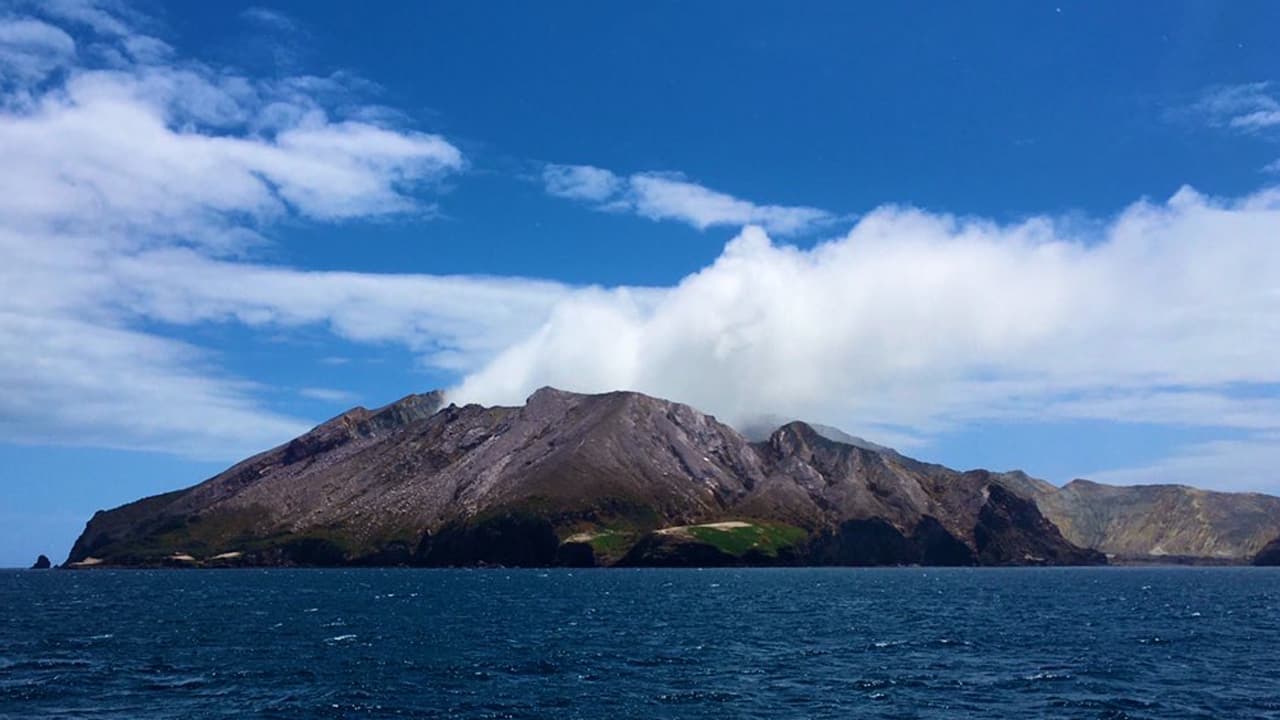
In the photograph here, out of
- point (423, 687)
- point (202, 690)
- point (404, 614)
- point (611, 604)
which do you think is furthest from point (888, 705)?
point (611, 604)

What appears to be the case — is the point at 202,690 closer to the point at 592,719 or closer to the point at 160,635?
the point at 592,719

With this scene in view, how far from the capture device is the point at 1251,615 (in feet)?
550

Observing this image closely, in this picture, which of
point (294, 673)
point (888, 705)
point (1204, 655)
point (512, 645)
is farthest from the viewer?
point (512, 645)

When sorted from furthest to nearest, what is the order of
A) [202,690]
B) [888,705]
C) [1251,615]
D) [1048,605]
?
[1048,605], [1251,615], [202,690], [888,705]

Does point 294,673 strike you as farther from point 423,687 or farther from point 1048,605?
point 1048,605

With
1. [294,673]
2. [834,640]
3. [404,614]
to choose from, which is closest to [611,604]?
[404,614]

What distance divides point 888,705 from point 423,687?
3800 centimetres

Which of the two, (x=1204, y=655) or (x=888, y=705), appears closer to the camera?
(x=888, y=705)

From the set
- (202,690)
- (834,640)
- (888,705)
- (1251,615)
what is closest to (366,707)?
(202,690)

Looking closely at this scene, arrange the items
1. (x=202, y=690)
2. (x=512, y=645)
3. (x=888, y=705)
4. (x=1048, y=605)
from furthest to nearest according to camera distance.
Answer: (x=1048, y=605)
(x=512, y=645)
(x=202, y=690)
(x=888, y=705)

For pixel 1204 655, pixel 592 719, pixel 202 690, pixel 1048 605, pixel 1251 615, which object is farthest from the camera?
pixel 1048 605

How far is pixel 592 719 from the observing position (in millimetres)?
72312

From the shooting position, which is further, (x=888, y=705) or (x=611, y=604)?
(x=611, y=604)

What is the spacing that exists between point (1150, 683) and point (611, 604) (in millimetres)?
119081
